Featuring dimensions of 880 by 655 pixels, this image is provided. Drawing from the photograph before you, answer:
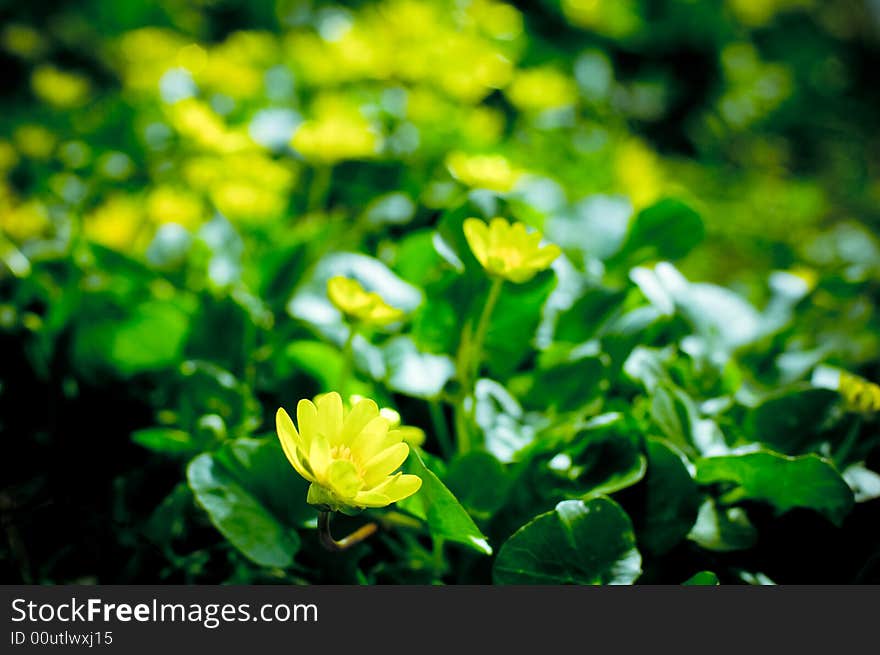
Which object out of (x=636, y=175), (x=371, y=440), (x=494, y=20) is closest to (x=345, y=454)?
(x=371, y=440)

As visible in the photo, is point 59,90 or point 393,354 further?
point 59,90

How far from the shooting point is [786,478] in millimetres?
682

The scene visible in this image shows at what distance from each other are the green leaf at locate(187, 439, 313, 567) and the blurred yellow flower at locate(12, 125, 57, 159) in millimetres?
1037

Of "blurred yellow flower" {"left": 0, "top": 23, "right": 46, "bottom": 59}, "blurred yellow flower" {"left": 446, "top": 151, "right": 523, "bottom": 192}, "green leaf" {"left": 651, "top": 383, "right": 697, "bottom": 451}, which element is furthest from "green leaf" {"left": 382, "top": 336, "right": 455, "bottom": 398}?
"blurred yellow flower" {"left": 0, "top": 23, "right": 46, "bottom": 59}

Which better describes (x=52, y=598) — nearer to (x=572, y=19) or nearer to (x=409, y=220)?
(x=409, y=220)

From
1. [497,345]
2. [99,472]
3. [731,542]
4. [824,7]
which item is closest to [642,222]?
[497,345]

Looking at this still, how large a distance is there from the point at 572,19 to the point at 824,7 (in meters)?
1.48

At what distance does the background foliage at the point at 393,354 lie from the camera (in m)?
0.70

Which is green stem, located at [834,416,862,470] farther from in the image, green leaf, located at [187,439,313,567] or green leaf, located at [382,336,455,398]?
green leaf, located at [187,439,313,567]

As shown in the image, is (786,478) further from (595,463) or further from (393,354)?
(393,354)

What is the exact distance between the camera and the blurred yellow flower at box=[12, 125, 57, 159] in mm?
1438

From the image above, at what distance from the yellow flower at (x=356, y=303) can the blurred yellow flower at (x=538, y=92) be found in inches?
43.0

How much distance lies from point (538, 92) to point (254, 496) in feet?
4.04

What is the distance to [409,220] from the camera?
112 centimetres
